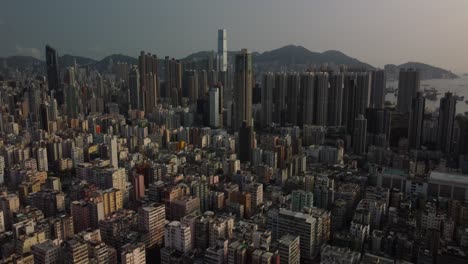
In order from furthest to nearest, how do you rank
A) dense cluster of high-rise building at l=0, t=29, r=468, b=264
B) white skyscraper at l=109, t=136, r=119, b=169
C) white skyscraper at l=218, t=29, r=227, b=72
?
white skyscraper at l=218, t=29, r=227, b=72, white skyscraper at l=109, t=136, r=119, b=169, dense cluster of high-rise building at l=0, t=29, r=468, b=264

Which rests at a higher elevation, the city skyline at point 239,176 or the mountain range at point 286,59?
the mountain range at point 286,59

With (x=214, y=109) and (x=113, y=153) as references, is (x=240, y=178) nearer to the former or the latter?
(x=113, y=153)

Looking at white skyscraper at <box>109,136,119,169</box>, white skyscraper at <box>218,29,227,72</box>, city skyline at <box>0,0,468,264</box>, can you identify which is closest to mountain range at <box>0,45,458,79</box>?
white skyscraper at <box>218,29,227,72</box>

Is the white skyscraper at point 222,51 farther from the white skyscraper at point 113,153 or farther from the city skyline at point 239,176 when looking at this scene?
the white skyscraper at point 113,153

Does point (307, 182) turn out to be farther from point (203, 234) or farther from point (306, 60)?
point (306, 60)

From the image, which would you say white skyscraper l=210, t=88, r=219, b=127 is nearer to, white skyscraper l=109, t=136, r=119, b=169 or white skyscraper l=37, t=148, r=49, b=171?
white skyscraper l=109, t=136, r=119, b=169

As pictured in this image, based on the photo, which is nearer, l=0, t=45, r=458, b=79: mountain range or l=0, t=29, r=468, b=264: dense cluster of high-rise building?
l=0, t=29, r=468, b=264: dense cluster of high-rise building

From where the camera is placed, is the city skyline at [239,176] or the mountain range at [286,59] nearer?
the city skyline at [239,176]

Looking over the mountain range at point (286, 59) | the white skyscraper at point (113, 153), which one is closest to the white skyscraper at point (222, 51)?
the mountain range at point (286, 59)

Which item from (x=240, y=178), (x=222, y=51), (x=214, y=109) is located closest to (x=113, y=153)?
(x=240, y=178)
